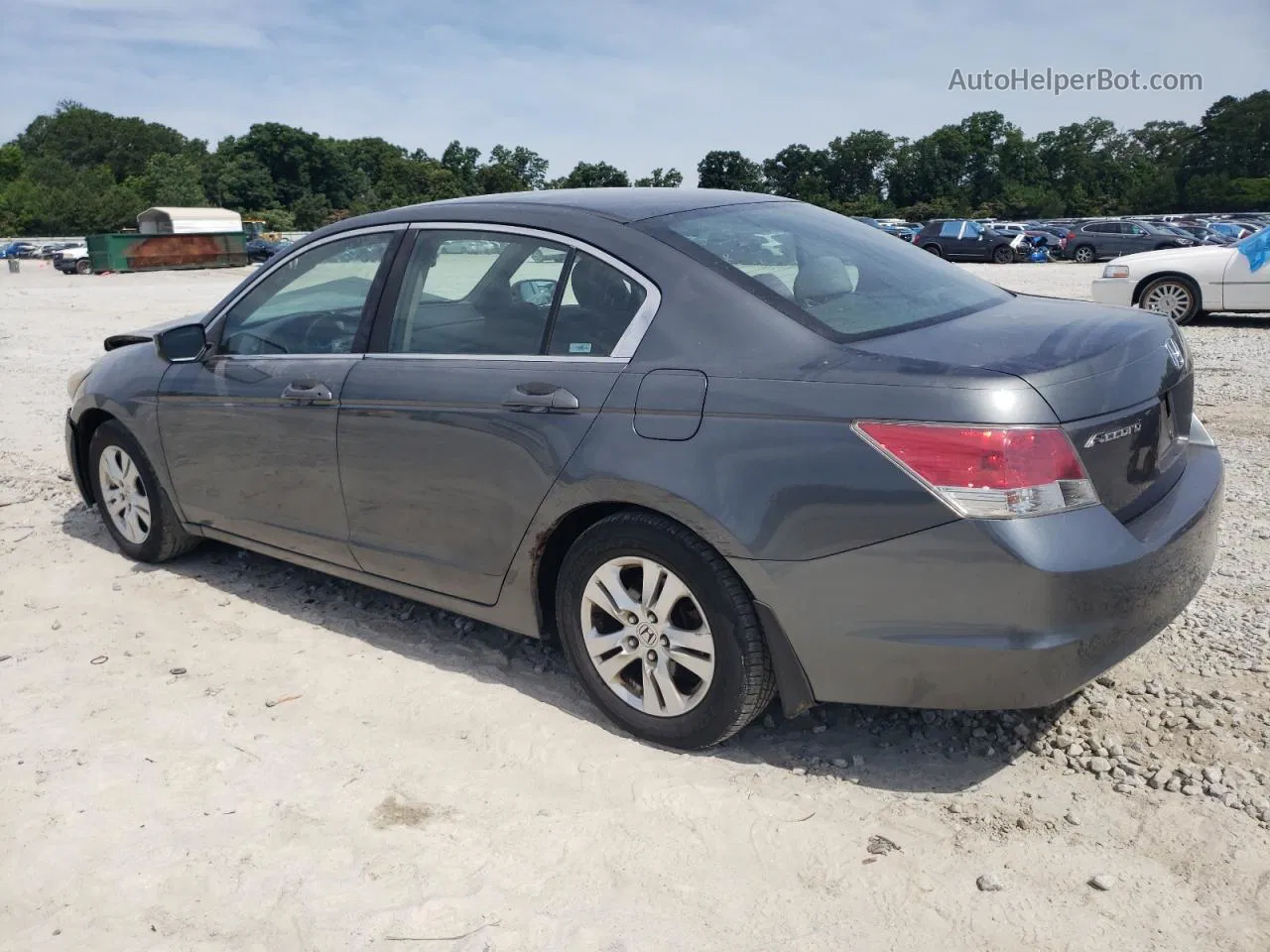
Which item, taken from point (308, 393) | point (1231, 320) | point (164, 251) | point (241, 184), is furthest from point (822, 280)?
point (241, 184)

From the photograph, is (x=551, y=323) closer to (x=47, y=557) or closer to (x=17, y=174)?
(x=47, y=557)

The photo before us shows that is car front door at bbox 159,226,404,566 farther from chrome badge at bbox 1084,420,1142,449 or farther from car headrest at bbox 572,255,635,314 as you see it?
chrome badge at bbox 1084,420,1142,449

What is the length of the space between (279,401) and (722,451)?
209 cm

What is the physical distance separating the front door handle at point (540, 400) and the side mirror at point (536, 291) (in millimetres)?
320

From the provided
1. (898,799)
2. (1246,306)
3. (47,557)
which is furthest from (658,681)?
(1246,306)

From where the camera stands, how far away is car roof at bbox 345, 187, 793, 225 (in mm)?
3639

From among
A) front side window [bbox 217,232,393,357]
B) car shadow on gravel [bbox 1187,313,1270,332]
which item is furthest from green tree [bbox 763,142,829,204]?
front side window [bbox 217,232,393,357]

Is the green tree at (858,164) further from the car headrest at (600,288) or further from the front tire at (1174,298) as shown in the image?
the car headrest at (600,288)

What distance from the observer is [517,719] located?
361 centimetres

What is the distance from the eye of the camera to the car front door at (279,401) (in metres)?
4.13

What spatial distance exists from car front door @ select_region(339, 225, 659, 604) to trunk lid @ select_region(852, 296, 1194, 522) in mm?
892

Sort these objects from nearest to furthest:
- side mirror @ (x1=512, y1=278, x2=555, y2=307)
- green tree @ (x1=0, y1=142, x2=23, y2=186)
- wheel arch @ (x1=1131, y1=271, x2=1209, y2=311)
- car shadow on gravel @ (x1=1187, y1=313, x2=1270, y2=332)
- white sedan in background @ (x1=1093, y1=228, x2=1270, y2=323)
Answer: side mirror @ (x1=512, y1=278, x2=555, y2=307) < white sedan in background @ (x1=1093, y1=228, x2=1270, y2=323) < wheel arch @ (x1=1131, y1=271, x2=1209, y2=311) < car shadow on gravel @ (x1=1187, y1=313, x2=1270, y2=332) < green tree @ (x1=0, y1=142, x2=23, y2=186)

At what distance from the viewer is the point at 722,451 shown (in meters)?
2.98

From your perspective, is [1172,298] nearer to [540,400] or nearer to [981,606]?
[540,400]
